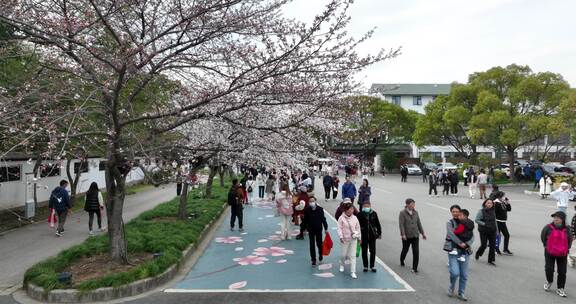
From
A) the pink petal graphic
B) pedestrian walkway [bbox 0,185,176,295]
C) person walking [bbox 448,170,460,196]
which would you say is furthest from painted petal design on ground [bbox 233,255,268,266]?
person walking [bbox 448,170,460,196]

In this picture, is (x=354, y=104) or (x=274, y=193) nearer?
(x=354, y=104)

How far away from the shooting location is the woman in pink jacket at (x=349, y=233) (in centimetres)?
812

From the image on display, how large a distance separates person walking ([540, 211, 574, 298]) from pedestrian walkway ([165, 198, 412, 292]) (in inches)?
93.6

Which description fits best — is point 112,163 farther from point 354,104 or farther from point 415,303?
point 415,303

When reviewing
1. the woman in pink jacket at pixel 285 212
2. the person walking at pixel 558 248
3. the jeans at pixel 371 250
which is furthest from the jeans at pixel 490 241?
the woman in pink jacket at pixel 285 212

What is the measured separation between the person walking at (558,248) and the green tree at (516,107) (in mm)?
24236

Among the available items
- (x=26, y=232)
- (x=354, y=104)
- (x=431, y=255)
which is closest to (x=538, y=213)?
(x=431, y=255)

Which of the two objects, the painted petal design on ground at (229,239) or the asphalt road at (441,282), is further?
the painted petal design on ground at (229,239)

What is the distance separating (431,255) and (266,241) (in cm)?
434

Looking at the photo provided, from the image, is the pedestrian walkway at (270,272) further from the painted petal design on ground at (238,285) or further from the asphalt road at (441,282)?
the asphalt road at (441,282)

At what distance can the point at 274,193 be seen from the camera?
22578mm

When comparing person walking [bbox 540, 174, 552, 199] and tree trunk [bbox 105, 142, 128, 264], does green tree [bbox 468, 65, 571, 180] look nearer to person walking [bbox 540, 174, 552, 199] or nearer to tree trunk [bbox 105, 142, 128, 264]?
person walking [bbox 540, 174, 552, 199]

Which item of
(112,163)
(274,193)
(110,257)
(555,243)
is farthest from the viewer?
(274,193)

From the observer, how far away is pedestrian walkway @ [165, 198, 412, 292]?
7539mm
